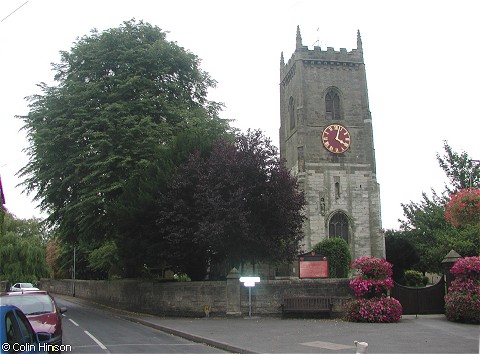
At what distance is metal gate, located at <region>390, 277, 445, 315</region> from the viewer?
20.4 meters

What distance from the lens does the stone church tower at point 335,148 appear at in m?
46.3

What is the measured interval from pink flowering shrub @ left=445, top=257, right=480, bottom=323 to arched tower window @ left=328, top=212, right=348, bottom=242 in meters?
27.8

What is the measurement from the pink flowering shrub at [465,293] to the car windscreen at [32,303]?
43.0 feet

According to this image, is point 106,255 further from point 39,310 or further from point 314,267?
point 39,310

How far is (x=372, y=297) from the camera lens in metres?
18.8

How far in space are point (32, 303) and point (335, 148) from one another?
38882 mm

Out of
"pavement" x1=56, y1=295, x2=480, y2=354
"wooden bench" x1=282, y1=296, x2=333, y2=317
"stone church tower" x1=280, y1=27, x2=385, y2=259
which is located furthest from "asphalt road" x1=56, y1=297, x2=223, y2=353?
"stone church tower" x1=280, y1=27, x2=385, y2=259

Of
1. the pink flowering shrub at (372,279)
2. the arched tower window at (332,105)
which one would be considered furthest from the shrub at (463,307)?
the arched tower window at (332,105)

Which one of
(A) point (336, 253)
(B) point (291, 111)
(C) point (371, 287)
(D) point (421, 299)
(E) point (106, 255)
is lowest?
(D) point (421, 299)

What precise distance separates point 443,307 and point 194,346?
11355 millimetres

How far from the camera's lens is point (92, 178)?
82.8 ft

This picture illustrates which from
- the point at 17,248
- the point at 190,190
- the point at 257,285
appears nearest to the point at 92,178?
the point at 190,190

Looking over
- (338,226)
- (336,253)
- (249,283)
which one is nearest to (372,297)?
(249,283)

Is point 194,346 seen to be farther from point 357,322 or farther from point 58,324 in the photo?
point 357,322
